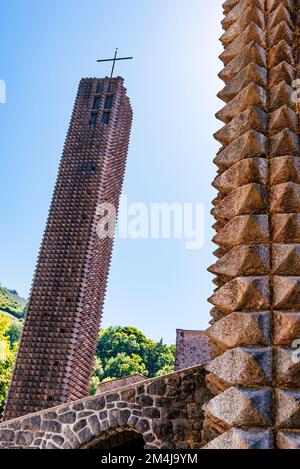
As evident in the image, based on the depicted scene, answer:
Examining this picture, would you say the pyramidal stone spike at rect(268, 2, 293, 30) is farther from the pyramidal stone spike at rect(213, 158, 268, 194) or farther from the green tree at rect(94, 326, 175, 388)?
the green tree at rect(94, 326, 175, 388)

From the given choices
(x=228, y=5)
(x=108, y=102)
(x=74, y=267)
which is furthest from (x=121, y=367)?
(x=228, y=5)

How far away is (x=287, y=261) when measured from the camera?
2.00m

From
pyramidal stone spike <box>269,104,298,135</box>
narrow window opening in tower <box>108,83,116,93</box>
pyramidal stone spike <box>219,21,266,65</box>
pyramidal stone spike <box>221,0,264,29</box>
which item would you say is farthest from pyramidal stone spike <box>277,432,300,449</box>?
narrow window opening in tower <box>108,83,116,93</box>

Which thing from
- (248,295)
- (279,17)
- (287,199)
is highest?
(279,17)

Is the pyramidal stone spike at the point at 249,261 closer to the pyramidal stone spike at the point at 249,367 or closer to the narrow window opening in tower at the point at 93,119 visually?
the pyramidal stone spike at the point at 249,367

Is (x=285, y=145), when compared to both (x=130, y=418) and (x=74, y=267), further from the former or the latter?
(x=74, y=267)

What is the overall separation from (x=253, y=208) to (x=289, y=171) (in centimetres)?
27

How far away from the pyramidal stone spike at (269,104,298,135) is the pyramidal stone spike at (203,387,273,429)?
136 centimetres

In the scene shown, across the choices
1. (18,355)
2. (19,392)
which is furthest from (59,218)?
(19,392)

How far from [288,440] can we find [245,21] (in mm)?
2388

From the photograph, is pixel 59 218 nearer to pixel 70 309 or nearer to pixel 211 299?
pixel 70 309

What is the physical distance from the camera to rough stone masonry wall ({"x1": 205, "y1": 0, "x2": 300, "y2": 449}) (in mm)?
1764

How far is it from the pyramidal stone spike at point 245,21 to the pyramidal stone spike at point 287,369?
2016 millimetres

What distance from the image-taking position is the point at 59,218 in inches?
819
